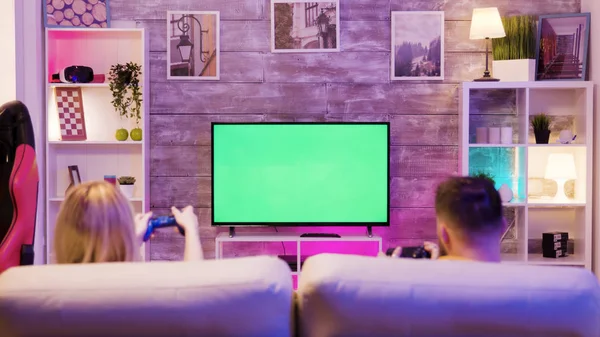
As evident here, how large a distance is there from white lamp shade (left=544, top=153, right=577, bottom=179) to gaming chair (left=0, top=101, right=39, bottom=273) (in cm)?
337

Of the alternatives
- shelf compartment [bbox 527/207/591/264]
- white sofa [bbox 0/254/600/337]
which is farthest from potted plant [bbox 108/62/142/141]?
white sofa [bbox 0/254/600/337]

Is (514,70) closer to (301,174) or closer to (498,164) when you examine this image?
(498,164)

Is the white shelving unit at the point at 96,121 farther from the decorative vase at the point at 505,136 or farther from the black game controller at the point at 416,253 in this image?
the black game controller at the point at 416,253

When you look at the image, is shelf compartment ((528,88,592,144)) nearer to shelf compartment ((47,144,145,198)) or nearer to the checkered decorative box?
shelf compartment ((47,144,145,198))

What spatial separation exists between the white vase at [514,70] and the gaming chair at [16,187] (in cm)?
314

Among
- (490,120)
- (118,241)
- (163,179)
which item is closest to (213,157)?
(163,179)

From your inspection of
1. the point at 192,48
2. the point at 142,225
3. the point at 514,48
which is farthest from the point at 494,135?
the point at 142,225

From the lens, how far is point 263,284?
4.68 ft

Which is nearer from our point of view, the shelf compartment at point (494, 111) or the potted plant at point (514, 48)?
the potted plant at point (514, 48)

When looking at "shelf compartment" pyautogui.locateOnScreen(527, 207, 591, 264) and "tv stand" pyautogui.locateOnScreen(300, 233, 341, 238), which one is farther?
"shelf compartment" pyautogui.locateOnScreen(527, 207, 591, 264)

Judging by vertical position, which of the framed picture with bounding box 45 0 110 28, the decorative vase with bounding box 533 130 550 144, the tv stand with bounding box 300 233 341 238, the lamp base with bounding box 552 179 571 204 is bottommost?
the tv stand with bounding box 300 233 341 238

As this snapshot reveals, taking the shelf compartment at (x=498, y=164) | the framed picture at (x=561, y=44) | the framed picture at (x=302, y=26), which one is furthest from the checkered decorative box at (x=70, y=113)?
the framed picture at (x=561, y=44)

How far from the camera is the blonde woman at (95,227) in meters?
1.73

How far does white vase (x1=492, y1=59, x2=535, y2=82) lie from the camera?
5.09m
